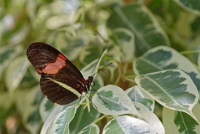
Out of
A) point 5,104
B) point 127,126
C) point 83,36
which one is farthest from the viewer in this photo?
point 5,104

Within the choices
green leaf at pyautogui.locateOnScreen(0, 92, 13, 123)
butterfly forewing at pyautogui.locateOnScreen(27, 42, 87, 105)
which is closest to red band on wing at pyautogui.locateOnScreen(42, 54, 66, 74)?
butterfly forewing at pyautogui.locateOnScreen(27, 42, 87, 105)

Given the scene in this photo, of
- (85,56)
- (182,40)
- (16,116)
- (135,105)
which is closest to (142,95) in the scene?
(135,105)

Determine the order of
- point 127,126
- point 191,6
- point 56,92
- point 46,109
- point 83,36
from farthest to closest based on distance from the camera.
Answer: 1. point 83,36
2. point 191,6
3. point 46,109
4. point 56,92
5. point 127,126

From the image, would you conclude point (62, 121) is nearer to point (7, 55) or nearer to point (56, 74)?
point (56, 74)

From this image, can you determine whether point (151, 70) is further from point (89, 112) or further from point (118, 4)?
point (118, 4)

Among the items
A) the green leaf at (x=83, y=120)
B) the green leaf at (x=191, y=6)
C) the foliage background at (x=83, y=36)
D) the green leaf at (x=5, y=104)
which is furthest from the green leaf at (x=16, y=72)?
the green leaf at (x=191, y=6)

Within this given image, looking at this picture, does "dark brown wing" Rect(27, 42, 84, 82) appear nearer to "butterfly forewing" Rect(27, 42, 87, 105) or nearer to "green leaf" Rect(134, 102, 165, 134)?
"butterfly forewing" Rect(27, 42, 87, 105)

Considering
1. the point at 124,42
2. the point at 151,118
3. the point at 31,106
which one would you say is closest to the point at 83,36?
the point at 124,42
